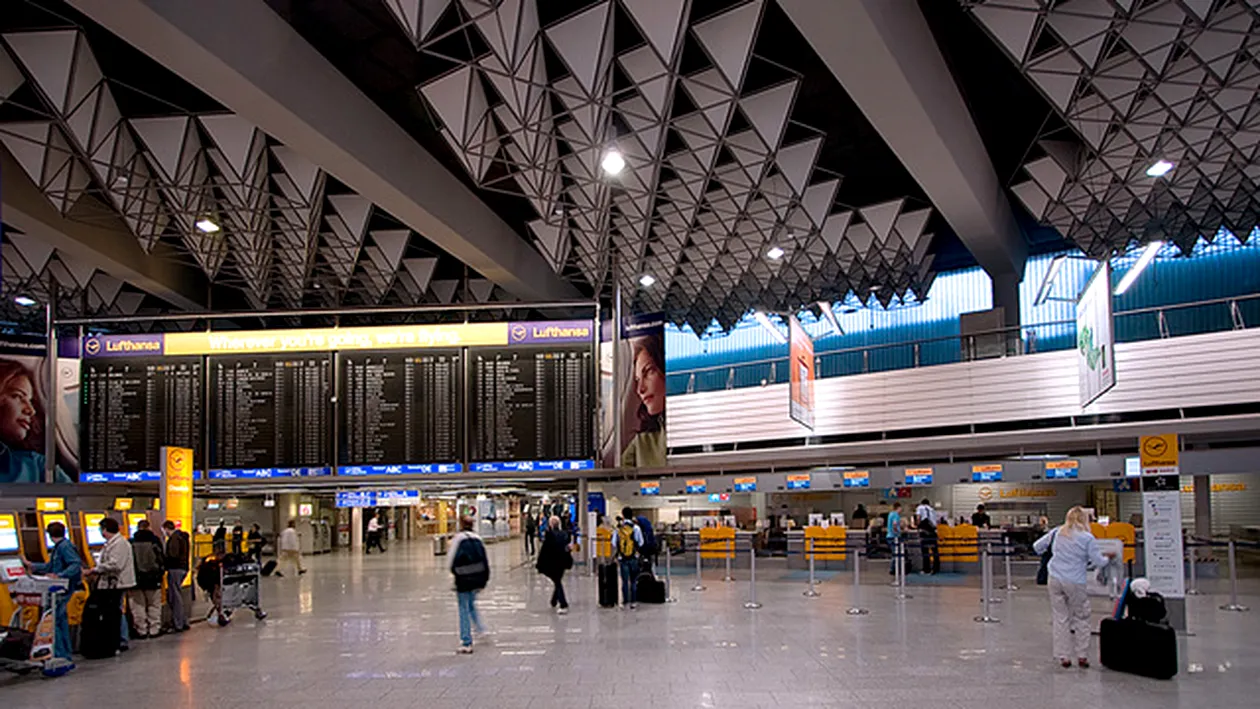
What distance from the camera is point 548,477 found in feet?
62.0

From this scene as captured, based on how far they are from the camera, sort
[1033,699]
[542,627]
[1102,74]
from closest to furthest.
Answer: [1033,699], [542,627], [1102,74]

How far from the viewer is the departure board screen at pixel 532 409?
18.4 meters

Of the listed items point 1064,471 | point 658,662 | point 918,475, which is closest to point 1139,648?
point 658,662

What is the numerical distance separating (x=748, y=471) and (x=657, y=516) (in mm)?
7375

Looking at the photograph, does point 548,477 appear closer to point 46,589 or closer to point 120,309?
point 46,589

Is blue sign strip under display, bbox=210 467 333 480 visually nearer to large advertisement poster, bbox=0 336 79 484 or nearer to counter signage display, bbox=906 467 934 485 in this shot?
large advertisement poster, bbox=0 336 79 484

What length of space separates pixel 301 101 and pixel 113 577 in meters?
6.38

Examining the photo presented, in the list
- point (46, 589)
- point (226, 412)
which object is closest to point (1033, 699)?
point (46, 589)

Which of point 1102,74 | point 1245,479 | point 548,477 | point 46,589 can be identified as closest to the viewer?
point 46,589

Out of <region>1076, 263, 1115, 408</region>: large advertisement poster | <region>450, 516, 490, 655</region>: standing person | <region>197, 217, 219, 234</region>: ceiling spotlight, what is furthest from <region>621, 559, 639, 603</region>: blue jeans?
<region>197, 217, 219, 234</region>: ceiling spotlight

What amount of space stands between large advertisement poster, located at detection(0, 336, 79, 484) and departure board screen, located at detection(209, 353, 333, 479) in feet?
9.11

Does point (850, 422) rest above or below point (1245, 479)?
above

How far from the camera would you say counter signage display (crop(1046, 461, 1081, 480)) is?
19156 mm

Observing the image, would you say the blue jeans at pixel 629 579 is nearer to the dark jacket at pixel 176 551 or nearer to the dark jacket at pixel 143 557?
the dark jacket at pixel 176 551
